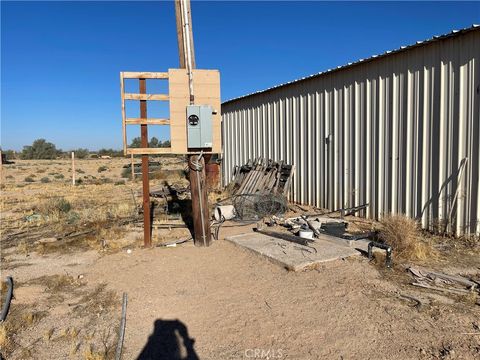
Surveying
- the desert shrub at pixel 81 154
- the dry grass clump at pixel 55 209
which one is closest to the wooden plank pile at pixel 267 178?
the dry grass clump at pixel 55 209

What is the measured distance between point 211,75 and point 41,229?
597 centimetres

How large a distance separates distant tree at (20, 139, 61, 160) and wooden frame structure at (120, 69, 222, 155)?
65070 millimetres

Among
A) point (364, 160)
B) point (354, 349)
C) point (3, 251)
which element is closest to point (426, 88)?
point (364, 160)

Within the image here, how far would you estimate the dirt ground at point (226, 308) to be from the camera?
3.71 m

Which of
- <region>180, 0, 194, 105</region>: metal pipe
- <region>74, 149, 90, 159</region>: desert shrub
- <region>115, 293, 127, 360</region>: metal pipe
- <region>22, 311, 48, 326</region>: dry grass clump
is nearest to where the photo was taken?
<region>115, 293, 127, 360</region>: metal pipe

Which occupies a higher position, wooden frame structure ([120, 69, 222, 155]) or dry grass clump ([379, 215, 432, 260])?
wooden frame structure ([120, 69, 222, 155])

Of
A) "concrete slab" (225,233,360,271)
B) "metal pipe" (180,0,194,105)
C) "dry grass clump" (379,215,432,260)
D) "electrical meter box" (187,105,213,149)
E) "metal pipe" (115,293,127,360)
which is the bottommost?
"metal pipe" (115,293,127,360)

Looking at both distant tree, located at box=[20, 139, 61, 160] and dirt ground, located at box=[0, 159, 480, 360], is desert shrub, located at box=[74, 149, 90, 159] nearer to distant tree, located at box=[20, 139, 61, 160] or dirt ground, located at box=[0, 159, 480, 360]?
distant tree, located at box=[20, 139, 61, 160]

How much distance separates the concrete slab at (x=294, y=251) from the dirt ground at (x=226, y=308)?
0.15 meters

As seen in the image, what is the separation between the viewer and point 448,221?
283 inches

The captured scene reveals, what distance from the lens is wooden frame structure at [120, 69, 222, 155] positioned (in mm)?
7234

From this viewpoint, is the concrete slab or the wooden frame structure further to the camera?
the wooden frame structure

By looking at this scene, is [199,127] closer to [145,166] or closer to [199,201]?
[145,166]

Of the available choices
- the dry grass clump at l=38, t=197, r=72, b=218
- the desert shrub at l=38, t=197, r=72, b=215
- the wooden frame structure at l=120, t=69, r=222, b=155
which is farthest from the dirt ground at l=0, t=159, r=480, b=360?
the desert shrub at l=38, t=197, r=72, b=215
